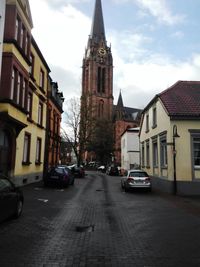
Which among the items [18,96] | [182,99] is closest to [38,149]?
[18,96]

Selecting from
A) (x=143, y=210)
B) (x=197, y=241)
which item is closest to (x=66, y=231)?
(x=197, y=241)

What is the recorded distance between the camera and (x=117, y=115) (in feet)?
344

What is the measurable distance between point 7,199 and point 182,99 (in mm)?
16277

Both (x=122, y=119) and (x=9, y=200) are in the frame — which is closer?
(x=9, y=200)

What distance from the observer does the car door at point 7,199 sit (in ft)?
29.7

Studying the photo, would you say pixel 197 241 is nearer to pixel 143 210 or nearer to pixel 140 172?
pixel 143 210

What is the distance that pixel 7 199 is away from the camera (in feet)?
30.9

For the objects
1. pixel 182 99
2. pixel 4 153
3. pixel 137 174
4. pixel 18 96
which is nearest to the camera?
pixel 4 153

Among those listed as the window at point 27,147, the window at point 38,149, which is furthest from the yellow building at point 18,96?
the window at point 38,149

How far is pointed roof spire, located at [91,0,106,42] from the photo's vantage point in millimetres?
95375

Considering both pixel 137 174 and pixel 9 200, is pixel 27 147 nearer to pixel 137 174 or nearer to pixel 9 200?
A: pixel 137 174

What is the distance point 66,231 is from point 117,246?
2079mm

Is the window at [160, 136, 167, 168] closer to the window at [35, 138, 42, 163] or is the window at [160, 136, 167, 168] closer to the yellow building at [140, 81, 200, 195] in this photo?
the yellow building at [140, 81, 200, 195]

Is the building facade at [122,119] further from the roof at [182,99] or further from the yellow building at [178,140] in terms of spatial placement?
the yellow building at [178,140]
